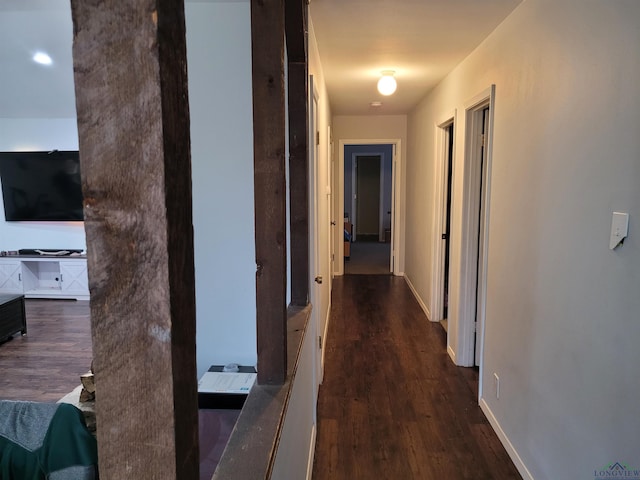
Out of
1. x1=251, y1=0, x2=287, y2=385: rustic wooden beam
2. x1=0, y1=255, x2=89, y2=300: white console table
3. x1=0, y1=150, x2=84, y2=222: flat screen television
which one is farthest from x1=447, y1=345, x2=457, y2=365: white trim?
x1=0, y1=150, x2=84, y2=222: flat screen television

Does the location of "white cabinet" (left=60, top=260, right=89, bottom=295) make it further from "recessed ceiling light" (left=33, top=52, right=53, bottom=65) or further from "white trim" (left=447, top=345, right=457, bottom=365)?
"white trim" (left=447, top=345, right=457, bottom=365)

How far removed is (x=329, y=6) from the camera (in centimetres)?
223

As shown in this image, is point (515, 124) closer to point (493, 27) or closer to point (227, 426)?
point (493, 27)

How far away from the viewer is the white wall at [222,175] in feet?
7.27

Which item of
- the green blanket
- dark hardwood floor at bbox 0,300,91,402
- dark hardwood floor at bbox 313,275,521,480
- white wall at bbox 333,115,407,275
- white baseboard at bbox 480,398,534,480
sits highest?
white wall at bbox 333,115,407,275

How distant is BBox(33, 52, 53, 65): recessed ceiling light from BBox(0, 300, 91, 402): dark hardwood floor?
7.67 feet

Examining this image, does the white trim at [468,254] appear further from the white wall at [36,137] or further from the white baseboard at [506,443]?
the white wall at [36,137]

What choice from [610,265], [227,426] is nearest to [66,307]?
[227,426]

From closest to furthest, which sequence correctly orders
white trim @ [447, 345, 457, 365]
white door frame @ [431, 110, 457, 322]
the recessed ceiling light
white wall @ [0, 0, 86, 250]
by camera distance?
1. white trim @ [447, 345, 457, 365]
2. the recessed ceiling light
3. white door frame @ [431, 110, 457, 322]
4. white wall @ [0, 0, 86, 250]

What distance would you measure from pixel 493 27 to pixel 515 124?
68cm

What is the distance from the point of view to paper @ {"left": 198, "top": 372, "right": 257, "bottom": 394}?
2070 mm

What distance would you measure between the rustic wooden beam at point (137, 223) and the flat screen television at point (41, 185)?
578cm

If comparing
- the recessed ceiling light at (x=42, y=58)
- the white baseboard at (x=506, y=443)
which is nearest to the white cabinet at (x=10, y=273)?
the recessed ceiling light at (x=42, y=58)

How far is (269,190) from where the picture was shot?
1.38 metres
